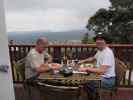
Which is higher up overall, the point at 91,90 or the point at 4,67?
the point at 4,67

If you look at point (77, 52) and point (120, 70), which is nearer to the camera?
point (120, 70)

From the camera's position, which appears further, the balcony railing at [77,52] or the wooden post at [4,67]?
the balcony railing at [77,52]

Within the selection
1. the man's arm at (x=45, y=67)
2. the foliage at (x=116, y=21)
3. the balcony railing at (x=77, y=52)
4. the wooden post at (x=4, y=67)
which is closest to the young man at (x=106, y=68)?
the man's arm at (x=45, y=67)

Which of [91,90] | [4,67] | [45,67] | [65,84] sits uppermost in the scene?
[4,67]

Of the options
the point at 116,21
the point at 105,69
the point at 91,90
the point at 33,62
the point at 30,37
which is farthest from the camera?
the point at 116,21

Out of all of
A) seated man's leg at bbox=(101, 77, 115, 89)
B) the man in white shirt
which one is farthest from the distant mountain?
seated man's leg at bbox=(101, 77, 115, 89)

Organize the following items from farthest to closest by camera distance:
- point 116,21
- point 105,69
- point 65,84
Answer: point 116,21 → point 105,69 → point 65,84

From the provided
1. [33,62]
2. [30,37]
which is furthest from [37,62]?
[30,37]

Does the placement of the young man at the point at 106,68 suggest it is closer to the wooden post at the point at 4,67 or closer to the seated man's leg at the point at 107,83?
Answer: the seated man's leg at the point at 107,83

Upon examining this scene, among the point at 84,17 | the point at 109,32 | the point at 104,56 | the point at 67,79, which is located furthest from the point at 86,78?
the point at 84,17

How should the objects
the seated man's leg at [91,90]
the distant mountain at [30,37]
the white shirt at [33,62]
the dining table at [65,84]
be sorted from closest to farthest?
the dining table at [65,84]
the seated man's leg at [91,90]
the white shirt at [33,62]
the distant mountain at [30,37]

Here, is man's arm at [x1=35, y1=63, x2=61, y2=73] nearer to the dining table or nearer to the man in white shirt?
the dining table

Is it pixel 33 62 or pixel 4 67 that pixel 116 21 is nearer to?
pixel 33 62

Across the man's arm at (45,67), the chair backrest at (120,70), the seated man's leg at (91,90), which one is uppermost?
the man's arm at (45,67)
